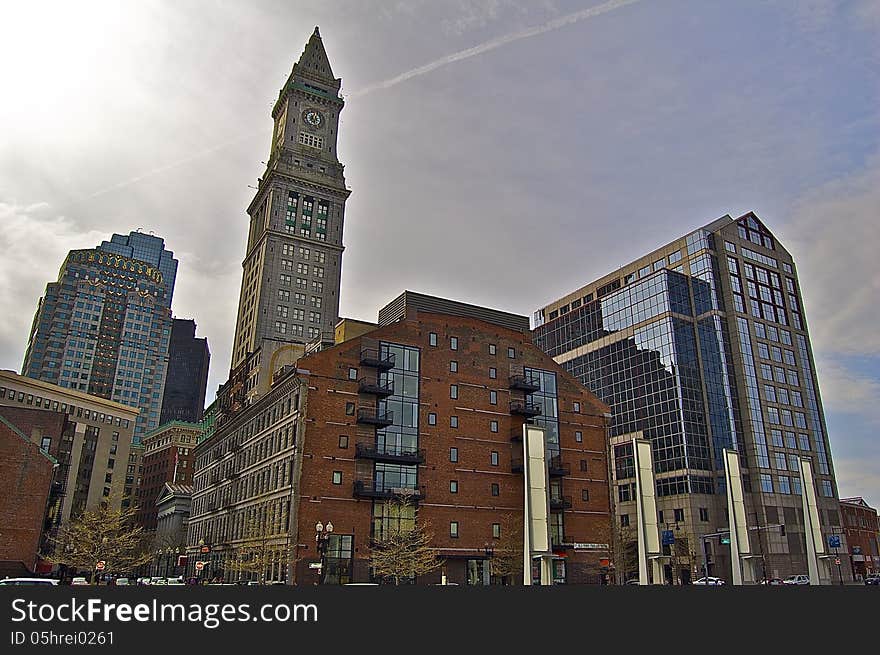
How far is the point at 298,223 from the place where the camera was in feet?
461

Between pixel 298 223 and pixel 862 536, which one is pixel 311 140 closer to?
pixel 298 223

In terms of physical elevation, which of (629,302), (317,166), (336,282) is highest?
(317,166)

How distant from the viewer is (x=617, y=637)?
14.8m

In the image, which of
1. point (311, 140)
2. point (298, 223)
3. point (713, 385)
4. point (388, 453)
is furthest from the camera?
point (311, 140)

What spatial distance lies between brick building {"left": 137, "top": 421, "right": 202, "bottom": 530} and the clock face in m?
77.3

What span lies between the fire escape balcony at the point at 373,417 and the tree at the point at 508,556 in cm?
1564

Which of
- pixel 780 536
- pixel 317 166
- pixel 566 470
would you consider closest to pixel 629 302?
pixel 780 536

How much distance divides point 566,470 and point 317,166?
98890 mm

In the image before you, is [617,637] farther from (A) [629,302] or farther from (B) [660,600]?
(A) [629,302]

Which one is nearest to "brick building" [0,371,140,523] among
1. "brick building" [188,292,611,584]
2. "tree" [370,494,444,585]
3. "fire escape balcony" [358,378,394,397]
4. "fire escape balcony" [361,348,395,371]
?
"brick building" [188,292,611,584]

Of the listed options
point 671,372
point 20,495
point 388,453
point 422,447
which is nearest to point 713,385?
point 671,372

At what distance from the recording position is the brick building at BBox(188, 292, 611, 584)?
200 ft

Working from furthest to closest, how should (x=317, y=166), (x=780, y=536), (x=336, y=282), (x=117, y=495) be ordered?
1. (x=317, y=166)
2. (x=336, y=282)
3. (x=117, y=495)
4. (x=780, y=536)

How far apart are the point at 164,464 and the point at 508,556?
128953 millimetres
